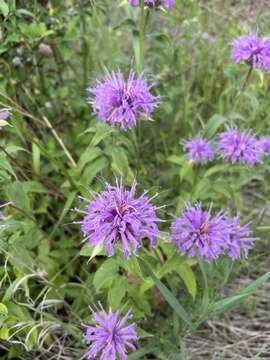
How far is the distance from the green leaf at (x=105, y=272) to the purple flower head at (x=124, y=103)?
0.38m

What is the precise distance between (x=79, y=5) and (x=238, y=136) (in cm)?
88

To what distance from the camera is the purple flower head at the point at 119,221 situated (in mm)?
969

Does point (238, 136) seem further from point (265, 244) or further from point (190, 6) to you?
point (190, 6)

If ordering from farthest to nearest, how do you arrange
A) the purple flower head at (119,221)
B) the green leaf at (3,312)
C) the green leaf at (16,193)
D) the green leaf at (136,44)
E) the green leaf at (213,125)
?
the green leaf at (213,125) → the green leaf at (136,44) → the green leaf at (16,193) → the green leaf at (3,312) → the purple flower head at (119,221)

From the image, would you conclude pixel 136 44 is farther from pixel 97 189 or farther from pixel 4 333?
pixel 4 333

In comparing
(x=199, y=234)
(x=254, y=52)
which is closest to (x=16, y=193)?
(x=199, y=234)

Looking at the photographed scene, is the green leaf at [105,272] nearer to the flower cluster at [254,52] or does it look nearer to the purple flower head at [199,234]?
the purple flower head at [199,234]

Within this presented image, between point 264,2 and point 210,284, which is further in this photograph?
point 264,2

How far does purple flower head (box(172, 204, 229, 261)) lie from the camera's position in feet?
3.88

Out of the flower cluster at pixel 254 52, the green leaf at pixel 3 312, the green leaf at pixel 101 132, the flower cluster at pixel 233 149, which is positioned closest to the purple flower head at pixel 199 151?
the flower cluster at pixel 233 149

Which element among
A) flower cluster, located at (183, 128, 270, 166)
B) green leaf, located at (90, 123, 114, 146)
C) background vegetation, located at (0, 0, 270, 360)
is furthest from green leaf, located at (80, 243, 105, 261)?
flower cluster, located at (183, 128, 270, 166)

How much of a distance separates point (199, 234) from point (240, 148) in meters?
0.42

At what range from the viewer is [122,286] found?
47.2 inches

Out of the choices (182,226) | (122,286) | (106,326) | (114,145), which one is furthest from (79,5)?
(106,326)
